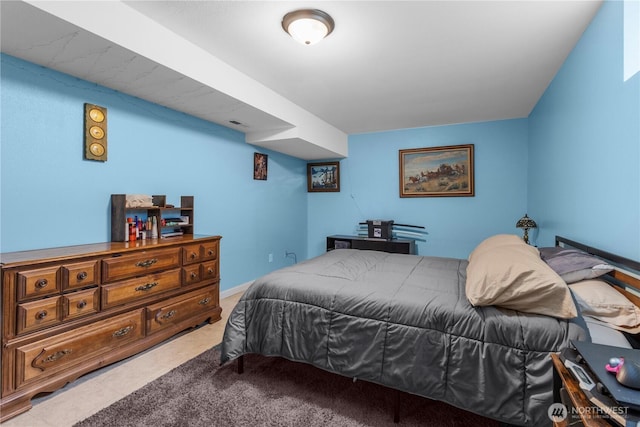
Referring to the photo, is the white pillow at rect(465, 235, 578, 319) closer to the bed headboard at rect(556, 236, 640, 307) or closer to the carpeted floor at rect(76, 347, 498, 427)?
the bed headboard at rect(556, 236, 640, 307)

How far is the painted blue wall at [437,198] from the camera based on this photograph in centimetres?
407

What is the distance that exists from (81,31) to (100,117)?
2.83ft

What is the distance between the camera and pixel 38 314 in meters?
1.72

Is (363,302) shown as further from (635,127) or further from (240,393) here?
(635,127)

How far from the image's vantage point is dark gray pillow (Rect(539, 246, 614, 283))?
58.9 inches

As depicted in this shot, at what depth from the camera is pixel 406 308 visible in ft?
5.32

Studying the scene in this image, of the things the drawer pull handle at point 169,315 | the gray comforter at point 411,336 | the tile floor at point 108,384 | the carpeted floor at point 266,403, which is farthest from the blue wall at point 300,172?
the carpeted floor at point 266,403

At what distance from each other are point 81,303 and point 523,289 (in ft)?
8.60

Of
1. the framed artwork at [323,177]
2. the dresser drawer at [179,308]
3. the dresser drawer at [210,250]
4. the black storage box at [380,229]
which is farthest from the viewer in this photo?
the framed artwork at [323,177]

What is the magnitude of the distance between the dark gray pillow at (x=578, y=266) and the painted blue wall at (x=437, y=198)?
256cm

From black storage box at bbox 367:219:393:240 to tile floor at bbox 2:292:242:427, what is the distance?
2.73 meters

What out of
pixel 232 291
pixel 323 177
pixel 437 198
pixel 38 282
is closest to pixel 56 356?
pixel 38 282

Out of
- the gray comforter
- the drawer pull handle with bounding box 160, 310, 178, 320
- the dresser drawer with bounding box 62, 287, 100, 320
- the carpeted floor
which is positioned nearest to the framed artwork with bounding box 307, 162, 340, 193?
the gray comforter

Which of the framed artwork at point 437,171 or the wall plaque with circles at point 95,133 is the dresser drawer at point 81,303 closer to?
the wall plaque with circles at point 95,133
